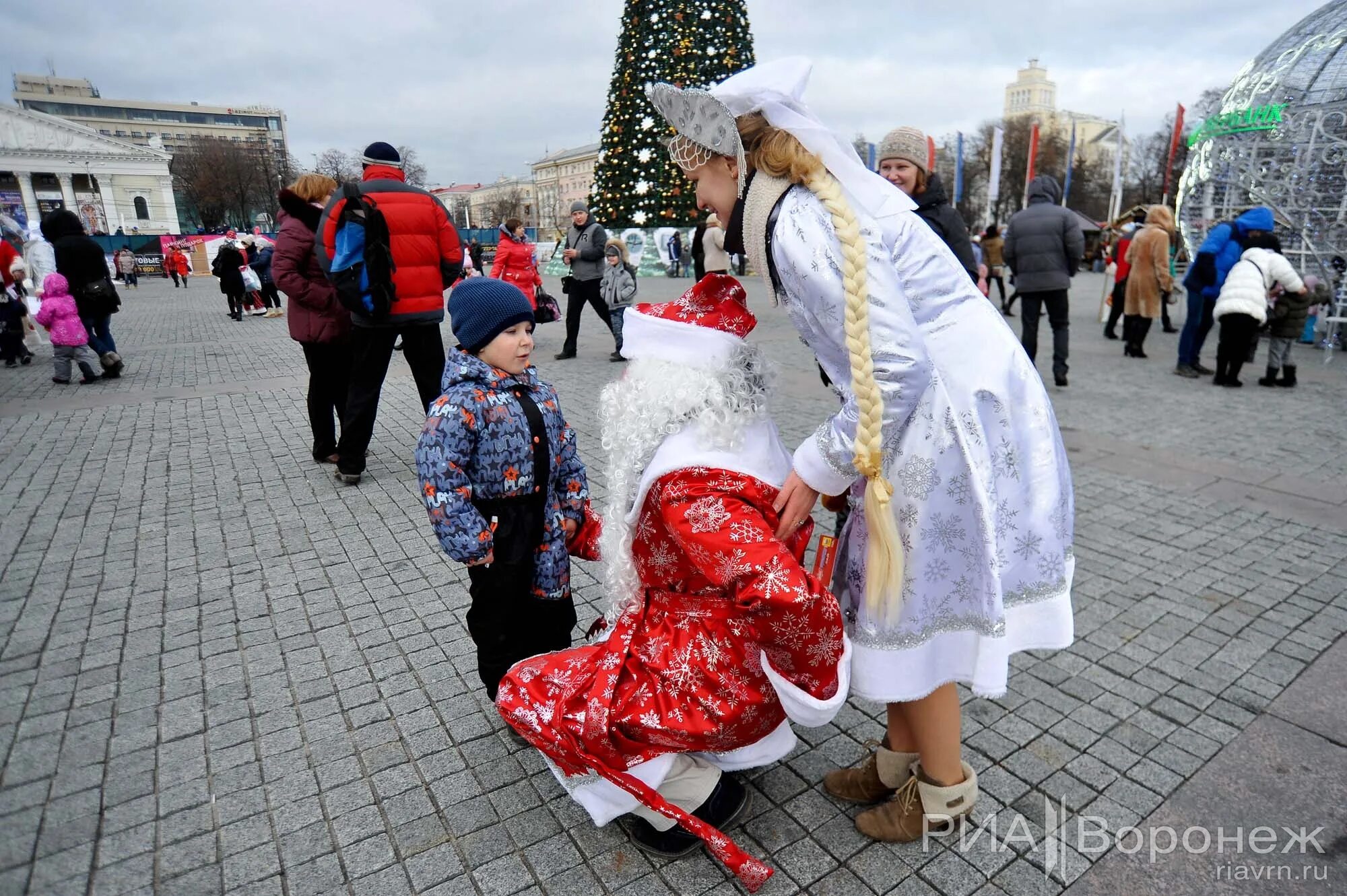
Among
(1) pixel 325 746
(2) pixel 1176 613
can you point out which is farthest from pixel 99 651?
(2) pixel 1176 613

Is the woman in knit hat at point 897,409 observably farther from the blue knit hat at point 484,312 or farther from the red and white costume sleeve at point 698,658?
the blue knit hat at point 484,312

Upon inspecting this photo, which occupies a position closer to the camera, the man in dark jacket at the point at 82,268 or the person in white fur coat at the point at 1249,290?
the person in white fur coat at the point at 1249,290

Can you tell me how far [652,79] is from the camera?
1970 cm

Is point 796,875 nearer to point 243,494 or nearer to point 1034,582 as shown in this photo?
point 1034,582

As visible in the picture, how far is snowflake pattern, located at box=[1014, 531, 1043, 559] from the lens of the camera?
1769 millimetres

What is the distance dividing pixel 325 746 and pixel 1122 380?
8269mm

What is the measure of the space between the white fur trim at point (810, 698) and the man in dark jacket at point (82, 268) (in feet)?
31.0

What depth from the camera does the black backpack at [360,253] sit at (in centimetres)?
453

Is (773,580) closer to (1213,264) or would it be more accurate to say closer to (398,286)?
(398,286)

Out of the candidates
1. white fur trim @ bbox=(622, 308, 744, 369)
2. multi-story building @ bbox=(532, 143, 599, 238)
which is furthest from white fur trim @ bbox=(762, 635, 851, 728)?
multi-story building @ bbox=(532, 143, 599, 238)

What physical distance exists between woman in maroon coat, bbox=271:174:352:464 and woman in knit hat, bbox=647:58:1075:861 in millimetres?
4067

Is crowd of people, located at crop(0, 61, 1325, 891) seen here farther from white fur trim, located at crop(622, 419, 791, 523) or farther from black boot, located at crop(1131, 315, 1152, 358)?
black boot, located at crop(1131, 315, 1152, 358)

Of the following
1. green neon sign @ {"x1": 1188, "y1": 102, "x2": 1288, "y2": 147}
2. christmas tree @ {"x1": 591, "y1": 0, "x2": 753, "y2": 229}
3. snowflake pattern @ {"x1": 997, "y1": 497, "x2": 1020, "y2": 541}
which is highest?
christmas tree @ {"x1": 591, "y1": 0, "x2": 753, "y2": 229}

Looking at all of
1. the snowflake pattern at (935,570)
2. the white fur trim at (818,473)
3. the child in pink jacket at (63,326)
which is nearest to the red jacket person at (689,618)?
the white fur trim at (818,473)
